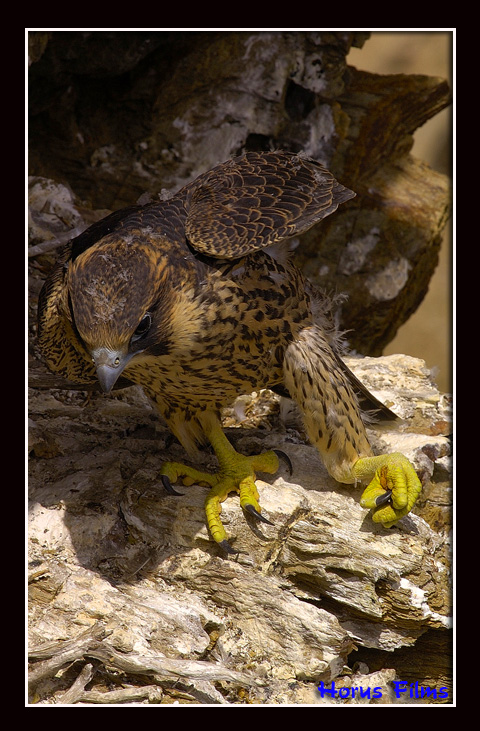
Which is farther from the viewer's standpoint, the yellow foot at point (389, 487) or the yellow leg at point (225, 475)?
the yellow leg at point (225, 475)

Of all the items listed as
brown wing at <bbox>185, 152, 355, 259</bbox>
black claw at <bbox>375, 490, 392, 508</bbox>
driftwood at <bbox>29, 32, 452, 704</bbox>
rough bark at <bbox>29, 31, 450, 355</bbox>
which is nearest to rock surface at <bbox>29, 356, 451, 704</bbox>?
driftwood at <bbox>29, 32, 452, 704</bbox>

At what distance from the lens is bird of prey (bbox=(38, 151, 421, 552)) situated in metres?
2.42

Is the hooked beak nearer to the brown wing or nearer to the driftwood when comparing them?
the brown wing

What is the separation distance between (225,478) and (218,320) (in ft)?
2.94

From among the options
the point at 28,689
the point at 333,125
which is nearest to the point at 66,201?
the point at 333,125

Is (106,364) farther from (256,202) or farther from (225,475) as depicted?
(225,475)

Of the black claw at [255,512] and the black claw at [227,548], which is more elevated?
the black claw at [255,512]

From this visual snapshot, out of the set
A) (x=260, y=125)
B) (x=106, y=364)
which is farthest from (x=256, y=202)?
(x=260, y=125)

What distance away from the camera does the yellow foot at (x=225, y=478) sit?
120 inches

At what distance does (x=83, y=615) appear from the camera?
2871mm

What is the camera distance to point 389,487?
9.86 ft

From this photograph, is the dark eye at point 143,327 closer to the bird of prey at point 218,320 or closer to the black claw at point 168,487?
the bird of prey at point 218,320

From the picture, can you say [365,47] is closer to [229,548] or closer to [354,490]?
[354,490]

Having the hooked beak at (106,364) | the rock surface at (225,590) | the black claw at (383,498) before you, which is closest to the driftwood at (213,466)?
the rock surface at (225,590)
